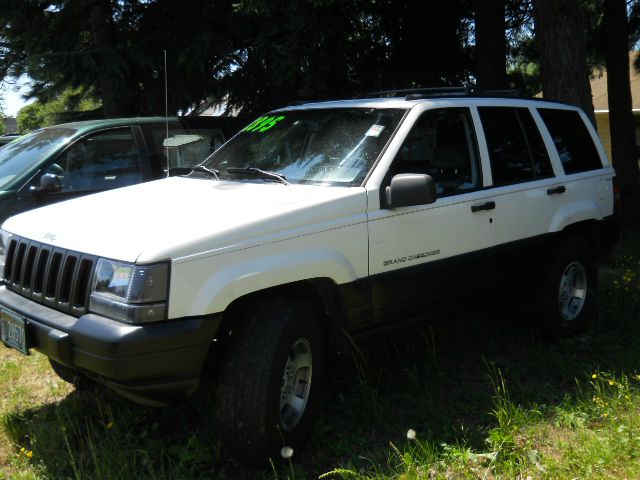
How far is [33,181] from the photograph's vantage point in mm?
5879

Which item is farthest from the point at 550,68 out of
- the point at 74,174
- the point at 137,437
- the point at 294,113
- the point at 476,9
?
the point at 137,437

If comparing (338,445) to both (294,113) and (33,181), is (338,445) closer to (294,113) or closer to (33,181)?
(294,113)

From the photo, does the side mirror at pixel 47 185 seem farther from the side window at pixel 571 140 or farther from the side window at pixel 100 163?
the side window at pixel 571 140

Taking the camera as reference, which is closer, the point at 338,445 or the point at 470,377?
the point at 338,445

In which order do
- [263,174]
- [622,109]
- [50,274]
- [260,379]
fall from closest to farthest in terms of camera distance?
[260,379]
[50,274]
[263,174]
[622,109]

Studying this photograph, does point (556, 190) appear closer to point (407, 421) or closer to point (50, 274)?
point (407, 421)

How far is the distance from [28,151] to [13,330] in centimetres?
331

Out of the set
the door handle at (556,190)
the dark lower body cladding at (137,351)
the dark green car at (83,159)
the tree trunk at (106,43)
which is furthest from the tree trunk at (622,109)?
the dark lower body cladding at (137,351)

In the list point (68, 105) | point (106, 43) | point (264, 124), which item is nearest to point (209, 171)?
point (264, 124)

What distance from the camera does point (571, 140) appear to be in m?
5.44

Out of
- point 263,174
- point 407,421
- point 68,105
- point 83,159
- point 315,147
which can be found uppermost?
point 68,105

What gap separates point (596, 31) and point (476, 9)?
11.7ft

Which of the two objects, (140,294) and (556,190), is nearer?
(140,294)

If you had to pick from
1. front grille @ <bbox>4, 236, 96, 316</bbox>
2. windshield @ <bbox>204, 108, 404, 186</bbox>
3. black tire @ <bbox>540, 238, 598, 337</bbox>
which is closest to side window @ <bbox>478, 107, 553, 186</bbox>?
black tire @ <bbox>540, 238, 598, 337</bbox>
